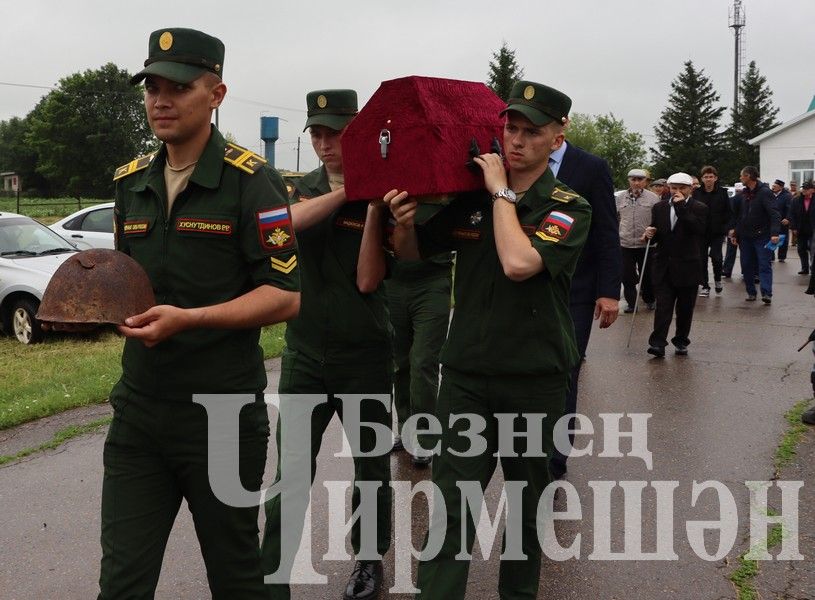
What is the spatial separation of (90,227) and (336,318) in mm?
11783

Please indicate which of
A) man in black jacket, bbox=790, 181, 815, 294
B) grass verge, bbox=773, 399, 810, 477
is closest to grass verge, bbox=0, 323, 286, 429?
grass verge, bbox=773, 399, 810, 477

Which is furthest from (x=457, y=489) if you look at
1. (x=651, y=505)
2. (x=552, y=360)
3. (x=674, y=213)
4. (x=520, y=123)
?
(x=674, y=213)

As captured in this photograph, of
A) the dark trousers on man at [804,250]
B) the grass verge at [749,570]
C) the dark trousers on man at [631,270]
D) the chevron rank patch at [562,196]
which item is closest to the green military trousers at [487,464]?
the chevron rank patch at [562,196]

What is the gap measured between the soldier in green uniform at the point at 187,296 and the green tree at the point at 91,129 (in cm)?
8531

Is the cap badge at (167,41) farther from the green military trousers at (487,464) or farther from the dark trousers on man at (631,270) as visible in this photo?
the dark trousers on man at (631,270)

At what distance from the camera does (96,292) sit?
240cm

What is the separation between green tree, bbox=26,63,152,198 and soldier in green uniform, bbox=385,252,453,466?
272 feet

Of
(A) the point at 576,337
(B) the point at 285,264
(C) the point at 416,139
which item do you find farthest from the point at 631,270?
(B) the point at 285,264

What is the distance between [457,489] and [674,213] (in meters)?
7.61

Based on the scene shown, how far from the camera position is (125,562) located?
2.65 meters

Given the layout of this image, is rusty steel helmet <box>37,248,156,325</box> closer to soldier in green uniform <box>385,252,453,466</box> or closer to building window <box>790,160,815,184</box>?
soldier in green uniform <box>385,252,453,466</box>

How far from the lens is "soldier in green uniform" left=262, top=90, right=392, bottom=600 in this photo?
12.4 ft

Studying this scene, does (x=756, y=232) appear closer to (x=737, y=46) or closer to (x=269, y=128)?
(x=269, y=128)

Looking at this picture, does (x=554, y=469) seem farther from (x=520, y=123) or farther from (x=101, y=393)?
(x=101, y=393)
